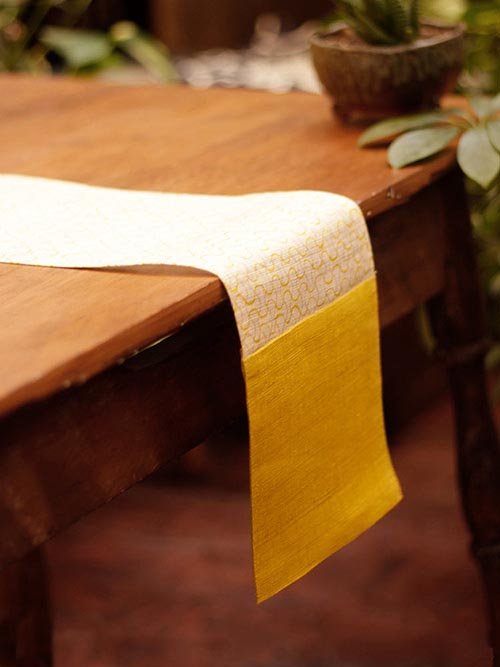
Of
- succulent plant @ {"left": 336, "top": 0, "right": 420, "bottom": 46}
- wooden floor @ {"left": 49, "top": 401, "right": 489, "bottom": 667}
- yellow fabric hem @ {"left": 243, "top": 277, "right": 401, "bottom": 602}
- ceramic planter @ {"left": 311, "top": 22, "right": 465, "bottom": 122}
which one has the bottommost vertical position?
wooden floor @ {"left": 49, "top": 401, "right": 489, "bottom": 667}

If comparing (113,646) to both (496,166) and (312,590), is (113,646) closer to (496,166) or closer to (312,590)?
(312,590)

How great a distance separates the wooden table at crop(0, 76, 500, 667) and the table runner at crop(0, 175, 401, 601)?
38mm

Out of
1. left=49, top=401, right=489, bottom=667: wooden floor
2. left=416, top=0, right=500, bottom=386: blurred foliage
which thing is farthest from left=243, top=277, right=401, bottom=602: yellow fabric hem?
left=416, top=0, right=500, bottom=386: blurred foliage

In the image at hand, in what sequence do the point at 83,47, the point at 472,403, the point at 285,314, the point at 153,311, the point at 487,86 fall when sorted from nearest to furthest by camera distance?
the point at 153,311 < the point at 285,314 < the point at 472,403 < the point at 487,86 < the point at 83,47

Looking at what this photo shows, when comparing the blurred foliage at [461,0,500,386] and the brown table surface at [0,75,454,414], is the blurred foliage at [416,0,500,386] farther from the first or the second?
the brown table surface at [0,75,454,414]

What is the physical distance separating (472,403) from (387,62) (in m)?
0.41

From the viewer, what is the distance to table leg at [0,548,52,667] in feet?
4.50

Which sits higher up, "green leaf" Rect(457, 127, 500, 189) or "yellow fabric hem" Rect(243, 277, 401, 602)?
"green leaf" Rect(457, 127, 500, 189)

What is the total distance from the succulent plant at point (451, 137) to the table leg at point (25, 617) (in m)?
0.68

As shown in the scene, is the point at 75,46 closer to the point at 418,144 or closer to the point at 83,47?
the point at 83,47

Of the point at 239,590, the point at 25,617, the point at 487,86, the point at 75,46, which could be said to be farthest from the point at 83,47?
the point at 25,617

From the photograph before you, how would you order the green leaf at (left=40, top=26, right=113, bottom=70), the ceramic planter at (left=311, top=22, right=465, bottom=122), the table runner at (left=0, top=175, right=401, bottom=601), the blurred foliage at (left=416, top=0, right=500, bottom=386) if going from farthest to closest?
1. the green leaf at (left=40, top=26, right=113, bottom=70)
2. the blurred foliage at (left=416, top=0, right=500, bottom=386)
3. the ceramic planter at (left=311, top=22, right=465, bottom=122)
4. the table runner at (left=0, top=175, right=401, bottom=601)

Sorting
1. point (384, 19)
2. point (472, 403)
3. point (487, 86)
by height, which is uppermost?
point (384, 19)

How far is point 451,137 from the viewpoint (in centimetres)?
112
